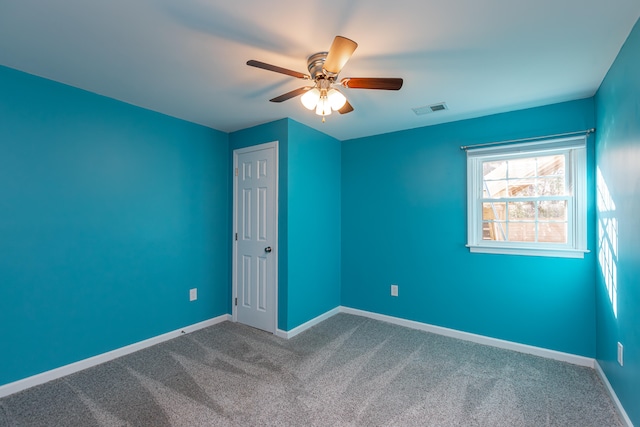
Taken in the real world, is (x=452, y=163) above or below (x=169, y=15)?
below

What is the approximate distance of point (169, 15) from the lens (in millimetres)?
1522

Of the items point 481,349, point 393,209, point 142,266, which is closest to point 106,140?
point 142,266

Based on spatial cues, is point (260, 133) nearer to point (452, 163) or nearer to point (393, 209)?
point (393, 209)

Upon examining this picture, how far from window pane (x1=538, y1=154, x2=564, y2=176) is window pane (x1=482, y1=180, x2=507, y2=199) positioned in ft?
1.03

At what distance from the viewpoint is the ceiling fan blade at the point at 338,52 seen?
4.62 feet

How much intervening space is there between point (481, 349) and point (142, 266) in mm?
3365

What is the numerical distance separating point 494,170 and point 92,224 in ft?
12.5

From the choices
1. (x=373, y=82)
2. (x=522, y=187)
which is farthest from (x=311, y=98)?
(x=522, y=187)

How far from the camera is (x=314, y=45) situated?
1768mm

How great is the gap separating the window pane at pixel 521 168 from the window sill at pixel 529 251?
2.37 feet

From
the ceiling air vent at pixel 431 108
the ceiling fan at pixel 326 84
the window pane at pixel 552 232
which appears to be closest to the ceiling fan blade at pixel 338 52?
the ceiling fan at pixel 326 84

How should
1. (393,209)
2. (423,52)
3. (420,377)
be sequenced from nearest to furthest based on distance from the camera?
1. (423,52)
2. (420,377)
3. (393,209)

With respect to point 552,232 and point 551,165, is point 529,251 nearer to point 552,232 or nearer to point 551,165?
point 552,232

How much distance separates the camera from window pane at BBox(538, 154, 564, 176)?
2.69 m
